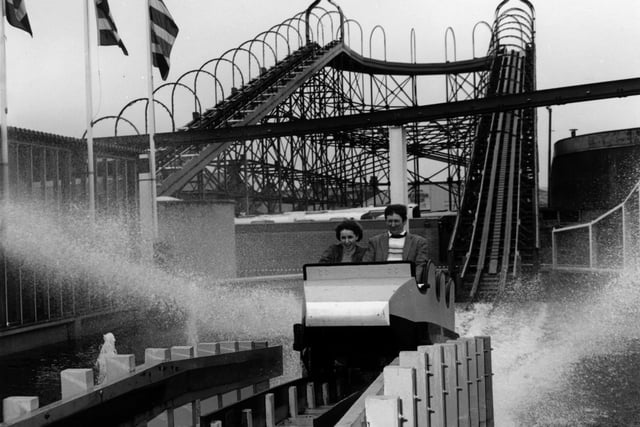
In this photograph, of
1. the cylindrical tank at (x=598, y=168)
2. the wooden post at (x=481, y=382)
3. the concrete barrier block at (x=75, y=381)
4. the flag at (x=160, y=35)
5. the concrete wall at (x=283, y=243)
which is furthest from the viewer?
the cylindrical tank at (x=598, y=168)

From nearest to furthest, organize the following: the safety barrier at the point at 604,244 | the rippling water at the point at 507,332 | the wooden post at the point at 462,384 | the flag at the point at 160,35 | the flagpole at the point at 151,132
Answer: the wooden post at the point at 462,384 → the rippling water at the point at 507,332 → the safety barrier at the point at 604,244 → the flagpole at the point at 151,132 → the flag at the point at 160,35

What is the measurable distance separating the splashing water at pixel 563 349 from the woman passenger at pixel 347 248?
1.58 meters

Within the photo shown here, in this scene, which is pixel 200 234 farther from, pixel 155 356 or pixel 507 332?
pixel 155 356

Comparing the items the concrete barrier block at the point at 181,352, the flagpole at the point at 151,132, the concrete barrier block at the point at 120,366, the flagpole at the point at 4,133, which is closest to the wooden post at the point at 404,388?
the concrete barrier block at the point at 120,366

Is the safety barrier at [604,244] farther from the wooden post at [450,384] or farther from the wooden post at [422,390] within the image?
the wooden post at [422,390]

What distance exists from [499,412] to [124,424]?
2.94m

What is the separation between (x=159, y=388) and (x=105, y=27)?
9801 millimetres

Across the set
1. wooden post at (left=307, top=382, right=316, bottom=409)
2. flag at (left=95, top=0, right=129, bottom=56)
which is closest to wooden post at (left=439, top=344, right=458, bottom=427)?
wooden post at (left=307, top=382, right=316, bottom=409)

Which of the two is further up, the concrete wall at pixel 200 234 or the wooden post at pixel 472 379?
the concrete wall at pixel 200 234

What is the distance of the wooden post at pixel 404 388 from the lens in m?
3.29

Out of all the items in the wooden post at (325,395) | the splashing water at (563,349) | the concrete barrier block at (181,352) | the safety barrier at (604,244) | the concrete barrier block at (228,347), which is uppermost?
the safety barrier at (604,244)

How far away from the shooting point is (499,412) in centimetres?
606

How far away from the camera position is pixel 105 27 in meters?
13.2

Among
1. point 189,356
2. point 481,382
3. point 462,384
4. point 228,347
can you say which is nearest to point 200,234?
point 228,347
